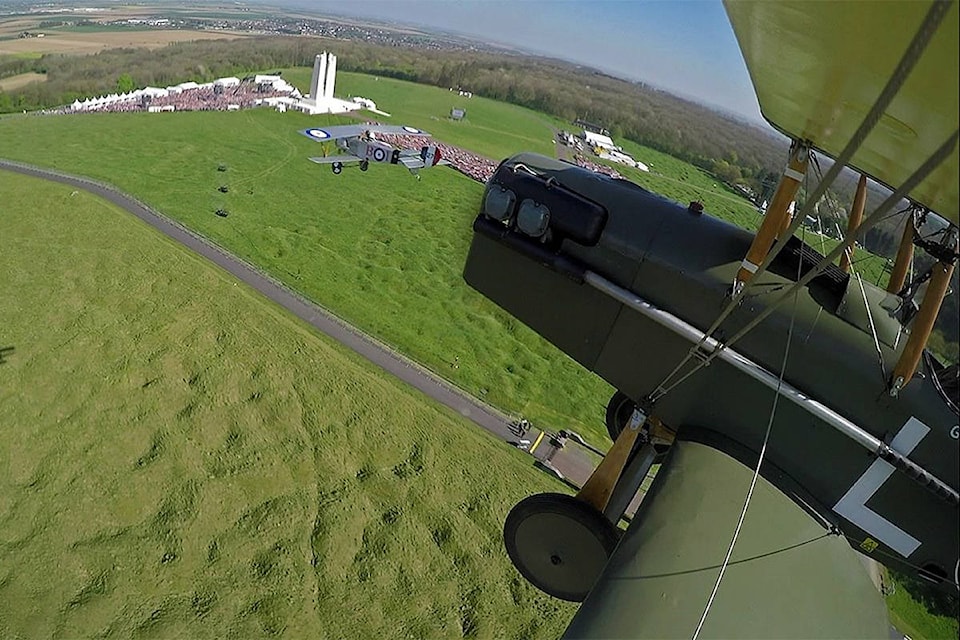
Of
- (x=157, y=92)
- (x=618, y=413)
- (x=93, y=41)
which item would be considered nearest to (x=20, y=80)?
(x=157, y=92)

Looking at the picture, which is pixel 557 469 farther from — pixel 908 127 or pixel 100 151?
pixel 100 151

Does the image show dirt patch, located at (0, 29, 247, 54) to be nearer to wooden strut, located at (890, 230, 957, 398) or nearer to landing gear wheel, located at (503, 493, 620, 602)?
landing gear wheel, located at (503, 493, 620, 602)

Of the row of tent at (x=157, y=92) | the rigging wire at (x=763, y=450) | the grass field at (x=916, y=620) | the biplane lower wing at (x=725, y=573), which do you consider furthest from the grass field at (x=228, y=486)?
the row of tent at (x=157, y=92)

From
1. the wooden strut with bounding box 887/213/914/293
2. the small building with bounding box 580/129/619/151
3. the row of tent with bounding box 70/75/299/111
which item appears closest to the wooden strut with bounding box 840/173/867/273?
the wooden strut with bounding box 887/213/914/293

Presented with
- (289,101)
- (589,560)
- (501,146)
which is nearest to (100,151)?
(289,101)

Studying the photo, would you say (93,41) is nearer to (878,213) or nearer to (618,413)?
(618,413)

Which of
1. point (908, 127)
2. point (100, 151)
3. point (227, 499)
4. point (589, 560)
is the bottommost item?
point (100, 151)
